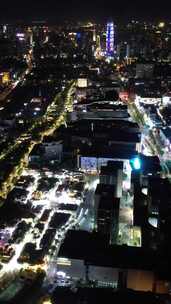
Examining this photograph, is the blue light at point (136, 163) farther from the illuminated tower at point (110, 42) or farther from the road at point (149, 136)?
the illuminated tower at point (110, 42)

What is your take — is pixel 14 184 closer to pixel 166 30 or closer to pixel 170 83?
pixel 170 83

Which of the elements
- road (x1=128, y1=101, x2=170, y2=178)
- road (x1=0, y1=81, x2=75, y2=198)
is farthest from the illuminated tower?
road (x1=128, y1=101, x2=170, y2=178)

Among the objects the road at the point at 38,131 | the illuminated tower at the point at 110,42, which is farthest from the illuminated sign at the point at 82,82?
the illuminated tower at the point at 110,42

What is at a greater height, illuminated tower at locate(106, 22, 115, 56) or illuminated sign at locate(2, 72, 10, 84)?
illuminated tower at locate(106, 22, 115, 56)

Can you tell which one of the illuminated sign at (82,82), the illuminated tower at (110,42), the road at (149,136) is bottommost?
the road at (149,136)

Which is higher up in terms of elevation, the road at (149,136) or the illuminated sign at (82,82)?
the illuminated sign at (82,82)

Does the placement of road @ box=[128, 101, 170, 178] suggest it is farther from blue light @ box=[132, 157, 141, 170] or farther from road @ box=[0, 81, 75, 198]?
road @ box=[0, 81, 75, 198]

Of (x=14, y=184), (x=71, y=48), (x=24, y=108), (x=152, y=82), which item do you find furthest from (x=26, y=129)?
(x=71, y=48)

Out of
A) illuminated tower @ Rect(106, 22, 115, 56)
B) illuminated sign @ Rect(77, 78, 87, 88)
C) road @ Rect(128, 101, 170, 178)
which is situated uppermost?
illuminated tower @ Rect(106, 22, 115, 56)

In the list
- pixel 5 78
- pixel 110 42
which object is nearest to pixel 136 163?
pixel 5 78

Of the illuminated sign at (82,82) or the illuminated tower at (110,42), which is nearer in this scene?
the illuminated sign at (82,82)

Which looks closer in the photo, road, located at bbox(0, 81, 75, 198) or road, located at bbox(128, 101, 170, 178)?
road, located at bbox(0, 81, 75, 198)

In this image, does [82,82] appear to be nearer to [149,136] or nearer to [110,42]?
[149,136]
